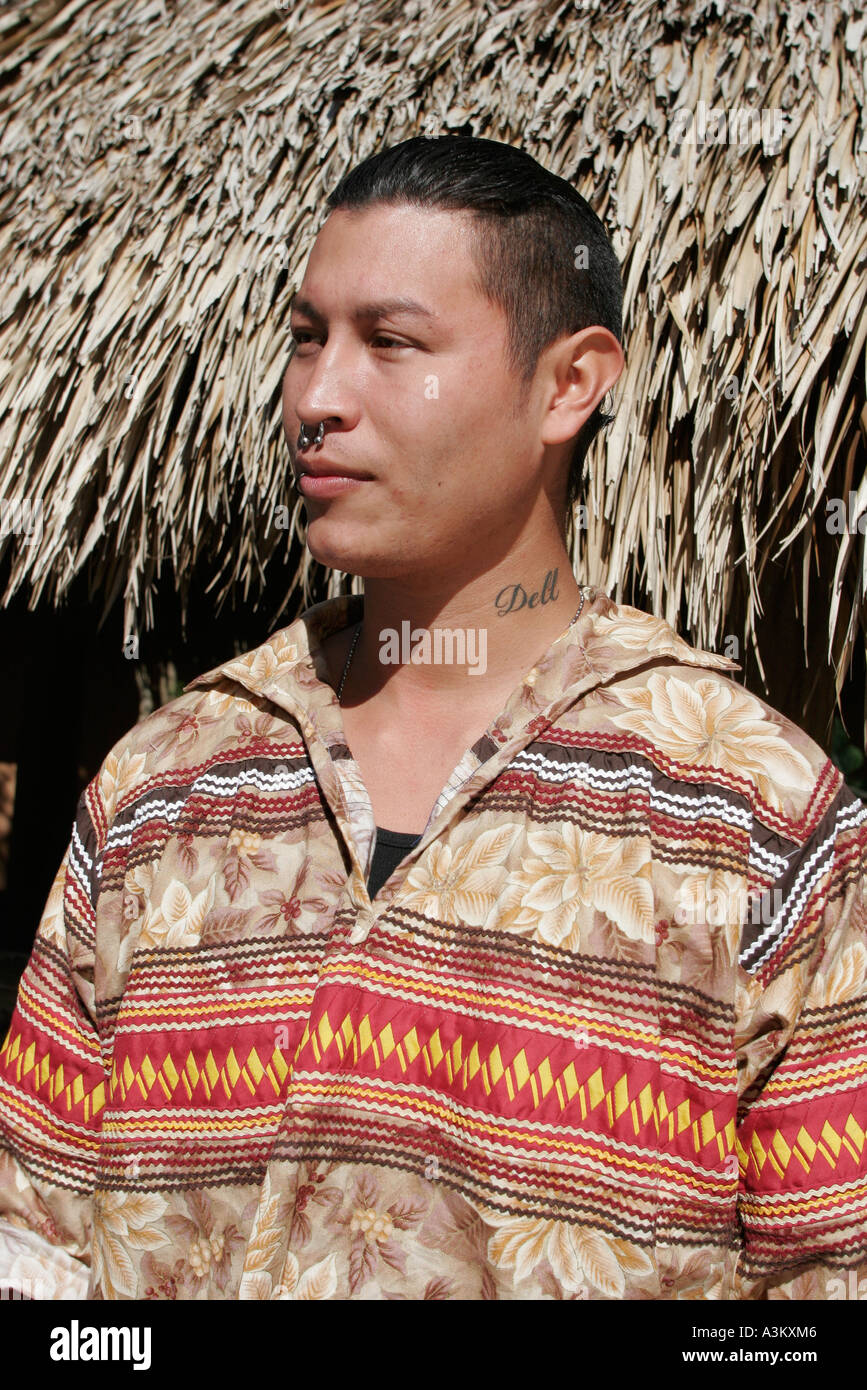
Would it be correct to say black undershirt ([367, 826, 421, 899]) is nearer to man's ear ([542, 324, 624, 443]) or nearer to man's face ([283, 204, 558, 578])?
man's face ([283, 204, 558, 578])

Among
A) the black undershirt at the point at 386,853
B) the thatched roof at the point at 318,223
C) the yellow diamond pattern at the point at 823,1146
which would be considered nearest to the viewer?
the yellow diamond pattern at the point at 823,1146

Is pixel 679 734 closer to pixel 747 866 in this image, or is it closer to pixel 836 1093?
pixel 747 866

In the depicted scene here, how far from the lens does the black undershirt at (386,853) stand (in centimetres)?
89

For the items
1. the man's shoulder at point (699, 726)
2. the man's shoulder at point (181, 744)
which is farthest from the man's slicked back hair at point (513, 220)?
the man's shoulder at point (181, 744)

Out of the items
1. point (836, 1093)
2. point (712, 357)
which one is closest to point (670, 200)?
point (712, 357)

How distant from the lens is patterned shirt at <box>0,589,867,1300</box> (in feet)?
2.56

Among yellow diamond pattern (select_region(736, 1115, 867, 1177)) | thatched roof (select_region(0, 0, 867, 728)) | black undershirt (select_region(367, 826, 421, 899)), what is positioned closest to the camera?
yellow diamond pattern (select_region(736, 1115, 867, 1177))

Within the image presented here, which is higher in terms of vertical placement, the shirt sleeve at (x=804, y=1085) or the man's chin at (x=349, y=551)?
the man's chin at (x=349, y=551)

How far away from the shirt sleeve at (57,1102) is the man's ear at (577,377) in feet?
1.79

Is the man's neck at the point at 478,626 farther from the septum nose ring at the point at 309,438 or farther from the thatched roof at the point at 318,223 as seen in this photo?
the thatched roof at the point at 318,223

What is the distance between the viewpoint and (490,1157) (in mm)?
778

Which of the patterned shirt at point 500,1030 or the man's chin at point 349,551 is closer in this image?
the patterned shirt at point 500,1030

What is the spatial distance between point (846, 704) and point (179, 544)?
1363 mm

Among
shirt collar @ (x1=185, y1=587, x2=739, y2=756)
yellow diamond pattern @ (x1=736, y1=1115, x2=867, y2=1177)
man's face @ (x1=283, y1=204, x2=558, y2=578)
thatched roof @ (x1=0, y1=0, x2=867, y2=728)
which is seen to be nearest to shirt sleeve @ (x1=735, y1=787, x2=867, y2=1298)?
yellow diamond pattern @ (x1=736, y1=1115, x2=867, y2=1177)
